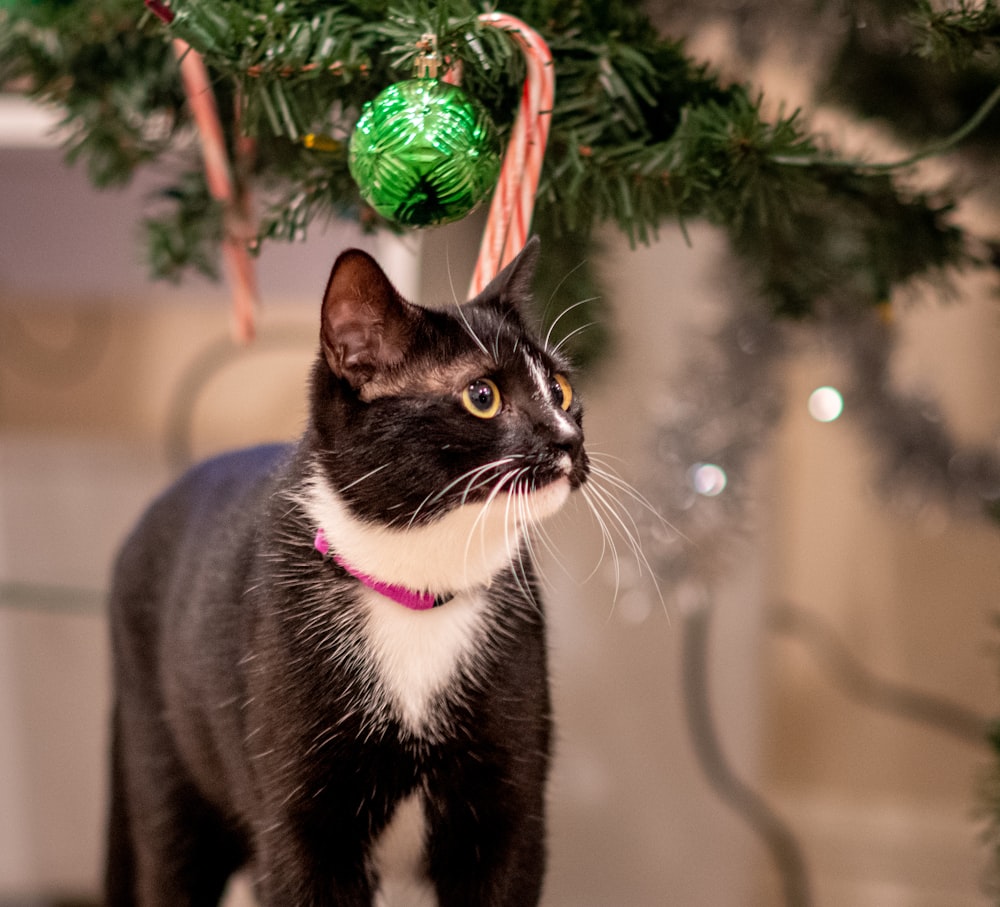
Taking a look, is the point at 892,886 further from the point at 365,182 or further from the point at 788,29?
the point at 365,182

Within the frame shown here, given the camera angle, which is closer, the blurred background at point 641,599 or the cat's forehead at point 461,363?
the cat's forehead at point 461,363

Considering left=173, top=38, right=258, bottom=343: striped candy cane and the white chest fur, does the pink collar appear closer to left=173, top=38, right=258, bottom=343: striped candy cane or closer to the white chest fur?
the white chest fur

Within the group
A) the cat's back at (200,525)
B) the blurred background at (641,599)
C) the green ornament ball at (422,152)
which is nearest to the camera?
the green ornament ball at (422,152)

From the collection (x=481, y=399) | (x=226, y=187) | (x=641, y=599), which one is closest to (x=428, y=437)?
(x=481, y=399)

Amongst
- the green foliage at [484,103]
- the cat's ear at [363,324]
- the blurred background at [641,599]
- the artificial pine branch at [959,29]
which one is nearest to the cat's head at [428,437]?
the cat's ear at [363,324]

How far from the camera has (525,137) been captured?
490mm

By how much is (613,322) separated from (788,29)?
292mm

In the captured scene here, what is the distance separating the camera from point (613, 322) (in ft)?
3.08

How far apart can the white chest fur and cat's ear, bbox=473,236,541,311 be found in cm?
16

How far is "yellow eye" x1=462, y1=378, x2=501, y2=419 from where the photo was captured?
1.59ft

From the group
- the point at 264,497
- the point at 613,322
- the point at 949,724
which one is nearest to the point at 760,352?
the point at 613,322

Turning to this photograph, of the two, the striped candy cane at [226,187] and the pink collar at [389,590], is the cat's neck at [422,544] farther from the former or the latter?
the striped candy cane at [226,187]

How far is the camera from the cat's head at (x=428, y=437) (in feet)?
1.57

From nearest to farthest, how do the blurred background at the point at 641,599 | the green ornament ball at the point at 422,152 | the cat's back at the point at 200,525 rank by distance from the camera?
the green ornament ball at the point at 422,152 → the cat's back at the point at 200,525 → the blurred background at the point at 641,599
